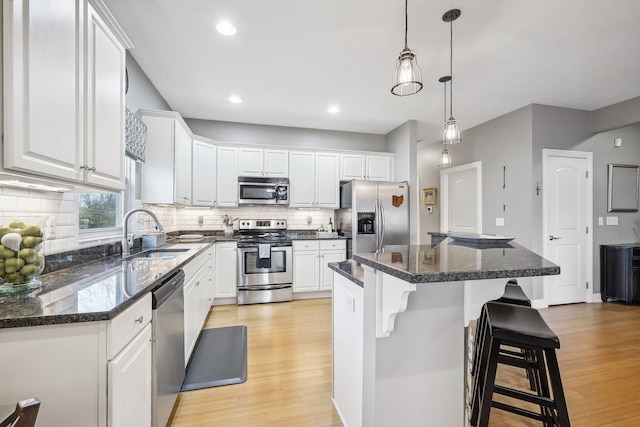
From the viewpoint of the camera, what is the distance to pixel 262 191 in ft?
14.0

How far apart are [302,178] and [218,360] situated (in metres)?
2.86

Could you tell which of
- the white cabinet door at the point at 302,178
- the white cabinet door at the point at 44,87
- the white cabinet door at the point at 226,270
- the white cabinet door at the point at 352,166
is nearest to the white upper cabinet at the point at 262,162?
the white cabinet door at the point at 302,178

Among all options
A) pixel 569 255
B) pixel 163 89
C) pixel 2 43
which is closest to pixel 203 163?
pixel 163 89

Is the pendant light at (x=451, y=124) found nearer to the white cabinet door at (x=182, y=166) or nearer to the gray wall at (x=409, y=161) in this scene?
the gray wall at (x=409, y=161)

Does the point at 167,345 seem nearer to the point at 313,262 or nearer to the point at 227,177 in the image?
the point at 313,262

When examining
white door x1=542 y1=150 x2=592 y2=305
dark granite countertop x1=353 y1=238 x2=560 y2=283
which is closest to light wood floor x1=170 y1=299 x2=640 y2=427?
white door x1=542 y1=150 x2=592 y2=305

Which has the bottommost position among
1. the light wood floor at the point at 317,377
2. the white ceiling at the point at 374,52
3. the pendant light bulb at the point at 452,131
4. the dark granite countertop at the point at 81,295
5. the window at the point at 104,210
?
the light wood floor at the point at 317,377

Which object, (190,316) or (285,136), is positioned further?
(285,136)

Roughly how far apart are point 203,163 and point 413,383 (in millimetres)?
3770

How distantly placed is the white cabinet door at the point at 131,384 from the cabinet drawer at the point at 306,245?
9.18 ft

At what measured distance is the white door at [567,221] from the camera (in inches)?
148

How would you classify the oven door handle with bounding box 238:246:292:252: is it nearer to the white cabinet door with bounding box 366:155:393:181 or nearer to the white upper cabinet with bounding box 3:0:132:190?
the white cabinet door with bounding box 366:155:393:181

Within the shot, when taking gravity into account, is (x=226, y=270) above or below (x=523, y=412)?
above

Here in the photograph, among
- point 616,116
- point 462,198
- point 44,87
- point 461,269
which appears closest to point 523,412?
point 461,269
